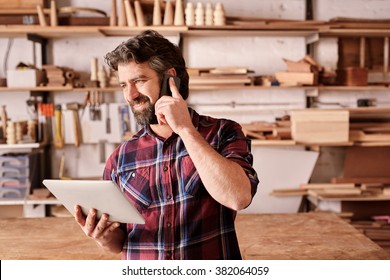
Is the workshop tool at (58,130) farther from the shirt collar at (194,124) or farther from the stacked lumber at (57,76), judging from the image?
the shirt collar at (194,124)

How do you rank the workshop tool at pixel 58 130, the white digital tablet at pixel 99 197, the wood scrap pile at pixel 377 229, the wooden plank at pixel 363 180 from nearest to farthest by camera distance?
the white digital tablet at pixel 99 197 < the wood scrap pile at pixel 377 229 < the wooden plank at pixel 363 180 < the workshop tool at pixel 58 130

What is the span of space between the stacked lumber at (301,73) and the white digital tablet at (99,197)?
6.79 feet

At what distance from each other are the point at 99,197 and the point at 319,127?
6.92 feet

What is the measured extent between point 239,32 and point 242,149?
2.07 metres

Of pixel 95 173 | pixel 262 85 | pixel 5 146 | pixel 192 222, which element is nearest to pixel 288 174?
pixel 262 85

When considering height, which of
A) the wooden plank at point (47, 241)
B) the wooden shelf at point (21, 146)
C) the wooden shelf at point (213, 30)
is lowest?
the wooden plank at point (47, 241)

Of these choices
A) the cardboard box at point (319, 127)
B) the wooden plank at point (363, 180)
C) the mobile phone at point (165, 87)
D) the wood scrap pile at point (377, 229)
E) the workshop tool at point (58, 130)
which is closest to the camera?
the mobile phone at point (165, 87)

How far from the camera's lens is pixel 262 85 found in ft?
10.3

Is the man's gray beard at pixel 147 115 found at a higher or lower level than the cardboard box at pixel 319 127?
higher

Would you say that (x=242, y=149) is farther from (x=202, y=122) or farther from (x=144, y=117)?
(x=144, y=117)

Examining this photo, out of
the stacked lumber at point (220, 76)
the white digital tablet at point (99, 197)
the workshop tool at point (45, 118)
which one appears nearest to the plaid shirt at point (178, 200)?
the white digital tablet at point (99, 197)

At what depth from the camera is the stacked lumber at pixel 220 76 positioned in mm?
3014

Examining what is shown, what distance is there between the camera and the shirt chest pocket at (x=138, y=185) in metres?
1.27

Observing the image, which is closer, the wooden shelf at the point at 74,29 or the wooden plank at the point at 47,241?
the wooden plank at the point at 47,241
